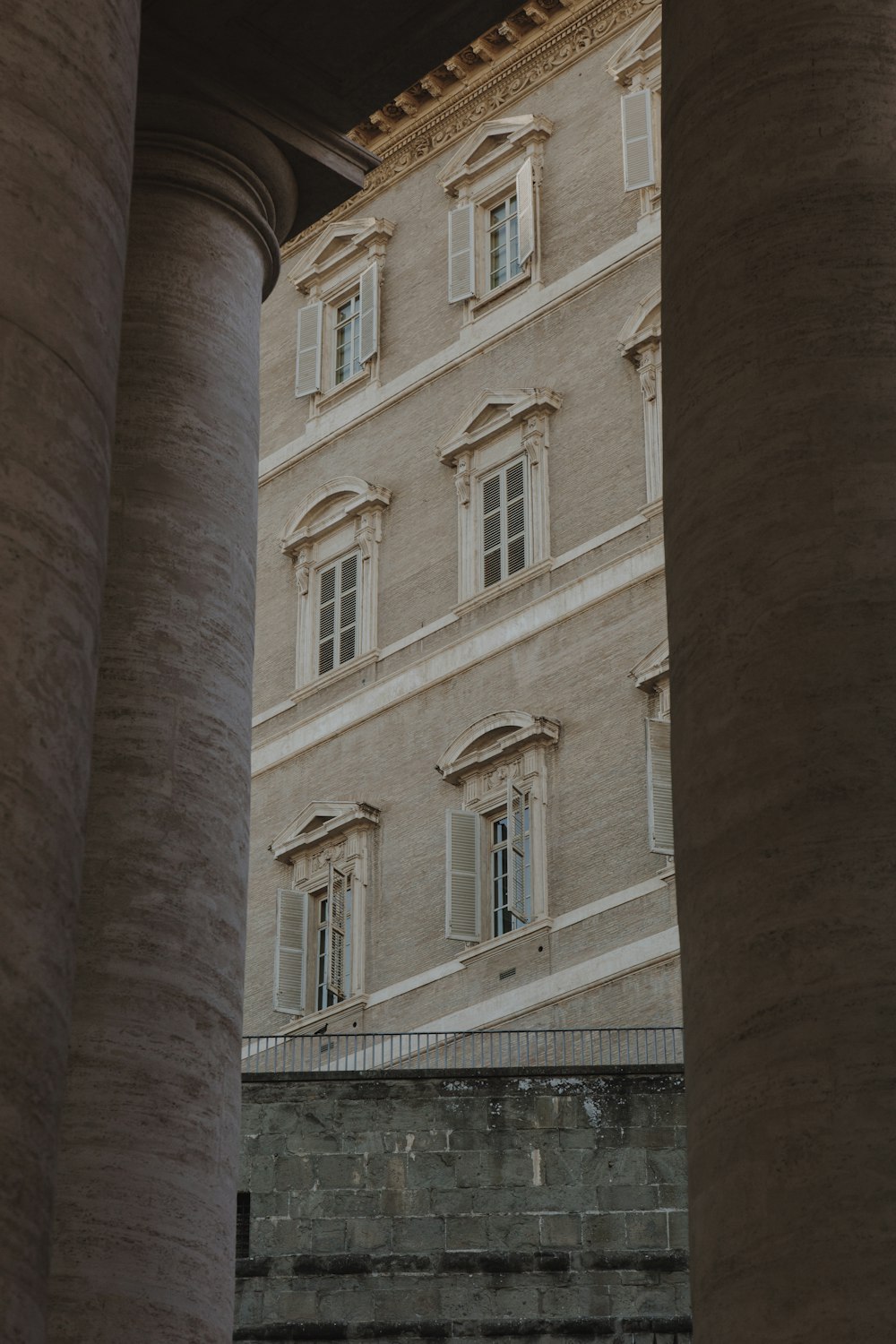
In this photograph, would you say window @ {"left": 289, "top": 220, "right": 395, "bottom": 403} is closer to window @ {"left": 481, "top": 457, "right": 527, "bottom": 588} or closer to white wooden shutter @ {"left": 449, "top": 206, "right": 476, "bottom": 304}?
white wooden shutter @ {"left": 449, "top": 206, "right": 476, "bottom": 304}

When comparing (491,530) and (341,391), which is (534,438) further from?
(341,391)

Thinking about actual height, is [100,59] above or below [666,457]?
above

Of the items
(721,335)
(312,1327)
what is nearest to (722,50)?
(721,335)

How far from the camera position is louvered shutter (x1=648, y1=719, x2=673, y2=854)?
89.4ft

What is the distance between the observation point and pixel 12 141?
521 centimetres

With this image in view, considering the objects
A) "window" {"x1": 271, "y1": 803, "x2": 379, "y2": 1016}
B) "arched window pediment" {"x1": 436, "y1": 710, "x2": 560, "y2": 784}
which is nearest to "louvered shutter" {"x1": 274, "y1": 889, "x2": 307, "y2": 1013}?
"window" {"x1": 271, "y1": 803, "x2": 379, "y2": 1016}

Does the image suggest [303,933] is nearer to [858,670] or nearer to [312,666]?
[312,666]

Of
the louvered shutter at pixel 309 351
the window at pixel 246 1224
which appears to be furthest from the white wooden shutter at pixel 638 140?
the window at pixel 246 1224

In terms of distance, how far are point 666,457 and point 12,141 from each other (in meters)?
2.27

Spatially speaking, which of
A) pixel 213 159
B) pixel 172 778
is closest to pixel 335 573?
pixel 213 159

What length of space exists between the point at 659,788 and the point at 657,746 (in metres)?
0.57

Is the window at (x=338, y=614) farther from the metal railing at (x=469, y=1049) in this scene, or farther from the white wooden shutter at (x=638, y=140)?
the white wooden shutter at (x=638, y=140)

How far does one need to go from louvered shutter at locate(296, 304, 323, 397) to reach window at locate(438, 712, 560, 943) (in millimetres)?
7558

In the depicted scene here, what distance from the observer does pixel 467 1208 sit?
21156mm
